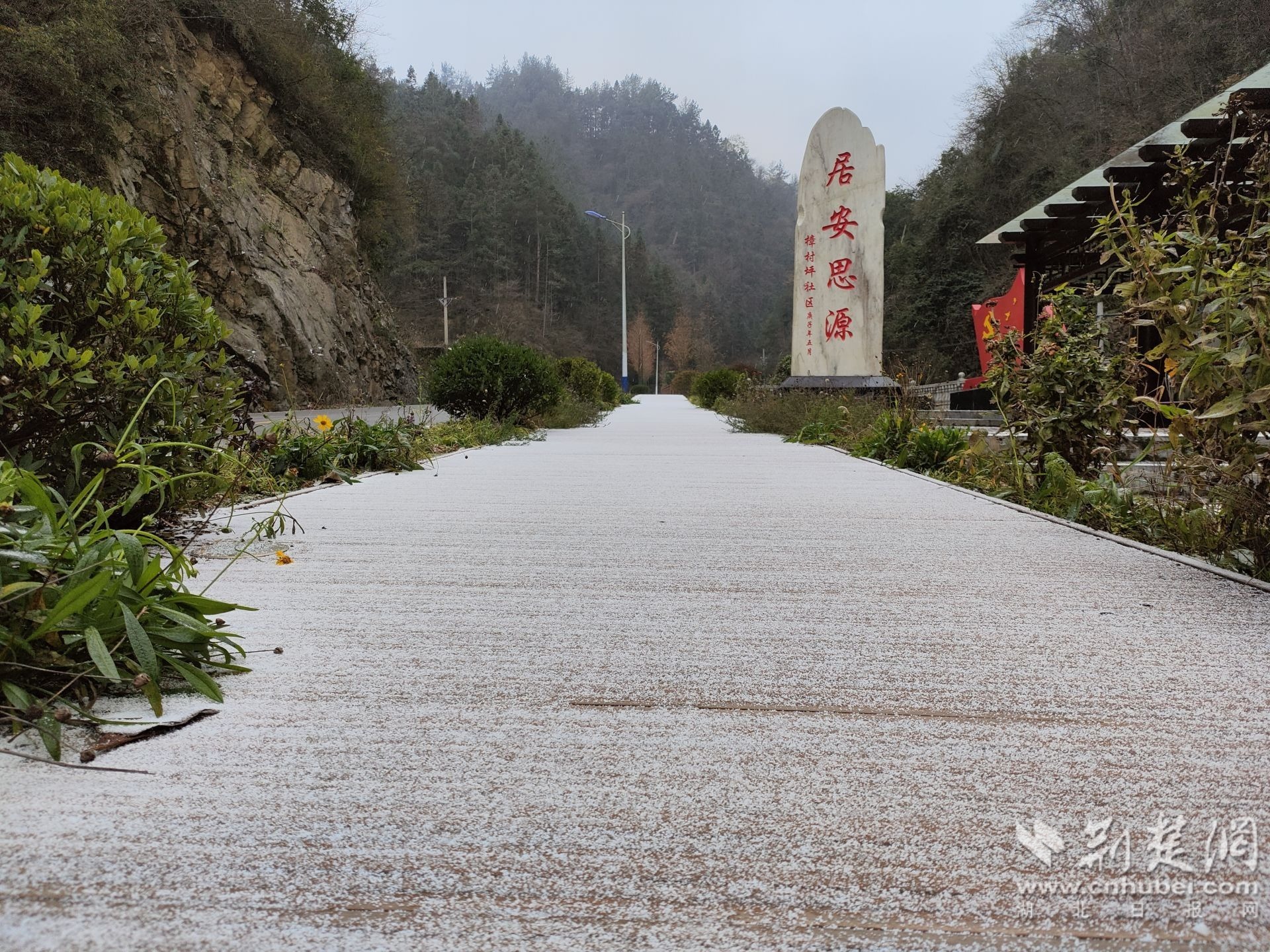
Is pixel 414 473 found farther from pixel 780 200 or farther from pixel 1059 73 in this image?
pixel 780 200

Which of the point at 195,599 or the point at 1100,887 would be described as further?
the point at 195,599

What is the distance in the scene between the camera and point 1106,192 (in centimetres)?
763

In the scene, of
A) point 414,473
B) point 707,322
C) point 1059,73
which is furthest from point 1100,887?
point 707,322

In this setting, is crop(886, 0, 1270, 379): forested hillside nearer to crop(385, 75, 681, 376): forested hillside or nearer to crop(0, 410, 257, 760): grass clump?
crop(0, 410, 257, 760): grass clump

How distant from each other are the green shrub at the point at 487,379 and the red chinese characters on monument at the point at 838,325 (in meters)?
4.45

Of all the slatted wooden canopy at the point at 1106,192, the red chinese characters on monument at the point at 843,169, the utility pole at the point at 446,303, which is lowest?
the slatted wooden canopy at the point at 1106,192

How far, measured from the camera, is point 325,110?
17.2m

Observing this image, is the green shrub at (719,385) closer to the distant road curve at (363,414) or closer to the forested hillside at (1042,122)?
the forested hillside at (1042,122)

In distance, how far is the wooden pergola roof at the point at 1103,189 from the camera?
233 inches

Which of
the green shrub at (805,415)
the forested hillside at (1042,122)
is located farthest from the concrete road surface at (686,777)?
the forested hillside at (1042,122)

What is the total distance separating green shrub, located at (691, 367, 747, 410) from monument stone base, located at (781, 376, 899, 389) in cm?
650

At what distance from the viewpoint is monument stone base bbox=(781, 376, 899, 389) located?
12.3 meters

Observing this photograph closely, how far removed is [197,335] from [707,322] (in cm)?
7186

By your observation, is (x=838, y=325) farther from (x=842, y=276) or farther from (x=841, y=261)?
(x=841, y=261)
